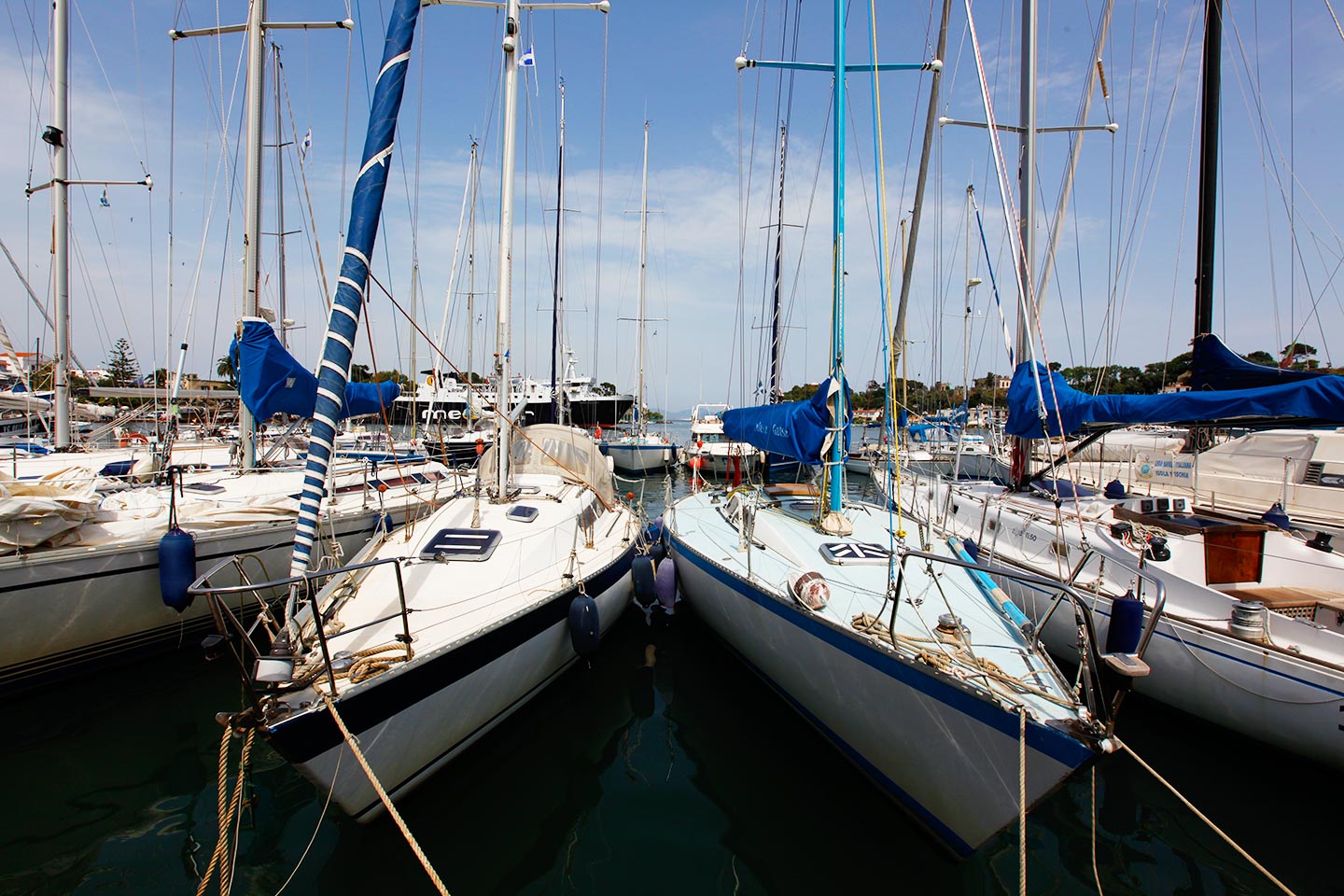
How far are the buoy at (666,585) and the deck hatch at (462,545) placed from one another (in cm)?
281

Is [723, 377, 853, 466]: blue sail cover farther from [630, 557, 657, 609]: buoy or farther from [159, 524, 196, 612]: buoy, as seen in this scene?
[159, 524, 196, 612]: buoy

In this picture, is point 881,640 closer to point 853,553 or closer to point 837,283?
point 853,553

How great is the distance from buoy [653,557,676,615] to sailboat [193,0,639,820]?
0.85m

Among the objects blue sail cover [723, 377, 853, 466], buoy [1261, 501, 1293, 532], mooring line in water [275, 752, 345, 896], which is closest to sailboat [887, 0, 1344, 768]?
buoy [1261, 501, 1293, 532]

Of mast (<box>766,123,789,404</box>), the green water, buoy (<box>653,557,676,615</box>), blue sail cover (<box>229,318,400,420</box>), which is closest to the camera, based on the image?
the green water

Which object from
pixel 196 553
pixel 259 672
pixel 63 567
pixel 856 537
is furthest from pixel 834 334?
pixel 63 567

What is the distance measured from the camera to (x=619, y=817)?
4805 millimetres

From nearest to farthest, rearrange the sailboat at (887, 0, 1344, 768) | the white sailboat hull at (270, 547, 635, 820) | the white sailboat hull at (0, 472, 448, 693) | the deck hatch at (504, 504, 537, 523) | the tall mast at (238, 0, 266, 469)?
the white sailboat hull at (270, 547, 635, 820)
the sailboat at (887, 0, 1344, 768)
the white sailboat hull at (0, 472, 448, 693)
the deck hatch at (504, 504, 537, 523)
the tall mast at (238, 0, 266, 469)

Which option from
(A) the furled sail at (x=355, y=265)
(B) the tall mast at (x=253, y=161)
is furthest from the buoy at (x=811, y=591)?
(B) the tall mast at (x=253, y=161)

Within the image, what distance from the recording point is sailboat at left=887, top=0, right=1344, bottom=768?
4.84 meters

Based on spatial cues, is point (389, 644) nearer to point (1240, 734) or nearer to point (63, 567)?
point (63, 567)

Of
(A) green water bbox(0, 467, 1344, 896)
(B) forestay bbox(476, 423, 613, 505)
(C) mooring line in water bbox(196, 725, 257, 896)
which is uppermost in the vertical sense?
(B) forestay bbox(476, 423, 613, 505)

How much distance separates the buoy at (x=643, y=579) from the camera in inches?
320

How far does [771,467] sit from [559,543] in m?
5.20
